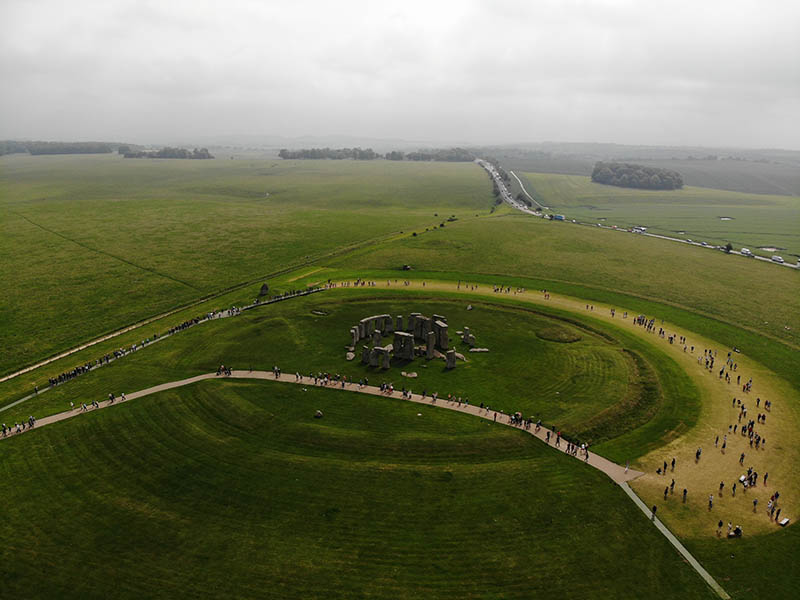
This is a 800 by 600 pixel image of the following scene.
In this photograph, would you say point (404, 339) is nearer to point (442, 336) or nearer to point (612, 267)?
point (442, 336)

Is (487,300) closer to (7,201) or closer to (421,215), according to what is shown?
(421,215)

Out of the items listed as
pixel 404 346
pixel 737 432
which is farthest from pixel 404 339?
pixel 737 432

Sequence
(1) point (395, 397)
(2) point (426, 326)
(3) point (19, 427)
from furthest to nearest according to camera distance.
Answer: (2) point (426, 326) < (1) point (395, 397) < (3) point (19, 427)

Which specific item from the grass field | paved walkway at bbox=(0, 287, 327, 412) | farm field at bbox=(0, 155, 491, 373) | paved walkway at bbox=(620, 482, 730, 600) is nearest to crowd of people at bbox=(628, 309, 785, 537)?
the grass field

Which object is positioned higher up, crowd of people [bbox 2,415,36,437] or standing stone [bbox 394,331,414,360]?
standing stone [bbox 394,331,414,360]

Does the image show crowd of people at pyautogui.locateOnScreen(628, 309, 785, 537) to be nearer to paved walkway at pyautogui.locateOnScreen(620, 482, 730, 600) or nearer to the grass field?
the grass field

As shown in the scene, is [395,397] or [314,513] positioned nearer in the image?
[314,513]

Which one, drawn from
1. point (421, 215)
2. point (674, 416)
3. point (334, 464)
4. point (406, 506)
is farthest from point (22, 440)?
point (421, 215)

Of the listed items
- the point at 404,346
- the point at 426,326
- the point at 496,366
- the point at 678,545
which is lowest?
the point at 678,545
